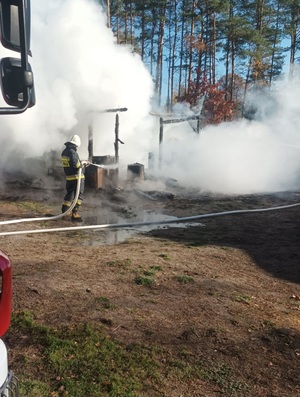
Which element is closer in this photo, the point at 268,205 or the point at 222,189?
the point at 268,205

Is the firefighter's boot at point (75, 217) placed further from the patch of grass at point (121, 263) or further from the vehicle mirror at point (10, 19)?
the vehicle mirror at point (10, 19)

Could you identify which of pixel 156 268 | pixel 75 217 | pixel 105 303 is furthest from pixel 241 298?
pixel 75 217

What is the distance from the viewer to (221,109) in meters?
25.1

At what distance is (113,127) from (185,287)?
397 inches

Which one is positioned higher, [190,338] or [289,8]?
[289,8]

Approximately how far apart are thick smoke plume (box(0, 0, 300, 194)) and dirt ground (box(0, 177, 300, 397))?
12.9 feet

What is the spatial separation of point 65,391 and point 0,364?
1.13 meters

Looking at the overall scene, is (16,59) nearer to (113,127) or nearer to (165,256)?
(165,256)

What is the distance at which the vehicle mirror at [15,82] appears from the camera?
2.12 metres

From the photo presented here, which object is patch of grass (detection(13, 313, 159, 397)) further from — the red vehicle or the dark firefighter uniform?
the dark firefighter uniform

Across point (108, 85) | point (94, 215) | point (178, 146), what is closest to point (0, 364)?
point (94, 215)

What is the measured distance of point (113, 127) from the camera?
538 inches

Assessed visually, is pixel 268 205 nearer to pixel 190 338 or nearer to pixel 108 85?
pixel 108 85

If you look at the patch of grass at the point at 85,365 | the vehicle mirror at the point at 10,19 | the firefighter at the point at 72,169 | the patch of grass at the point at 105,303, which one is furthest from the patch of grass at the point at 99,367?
the firefighter at the point at 72,169
